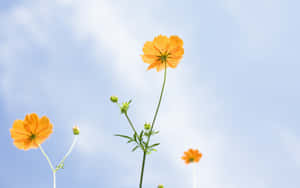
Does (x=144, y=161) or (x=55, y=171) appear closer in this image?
(x=55, y=171)

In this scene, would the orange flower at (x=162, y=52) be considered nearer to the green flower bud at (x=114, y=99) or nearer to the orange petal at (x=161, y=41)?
the orange petal at (x=161, y=41)

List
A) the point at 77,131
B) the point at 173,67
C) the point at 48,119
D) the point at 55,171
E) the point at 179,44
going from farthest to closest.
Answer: the point at 173,67 < the point at 179,44 < the point at 77,131 < the point at 48,119 < the point at 55,171

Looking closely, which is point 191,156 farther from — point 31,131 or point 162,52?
point 31,131

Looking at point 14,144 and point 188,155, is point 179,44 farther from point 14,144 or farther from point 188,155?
point 14,144

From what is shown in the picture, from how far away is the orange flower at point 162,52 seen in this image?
9.07 ft

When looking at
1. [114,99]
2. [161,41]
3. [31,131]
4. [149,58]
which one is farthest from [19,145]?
[161,41]

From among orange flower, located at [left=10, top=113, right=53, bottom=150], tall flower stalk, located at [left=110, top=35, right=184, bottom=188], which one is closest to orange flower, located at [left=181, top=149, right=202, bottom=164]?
tall flower stalk, located at [left=110, top=35, right=184, bottom=188]

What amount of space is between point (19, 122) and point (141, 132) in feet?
3.00

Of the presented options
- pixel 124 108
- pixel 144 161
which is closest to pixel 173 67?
pixel 124 108

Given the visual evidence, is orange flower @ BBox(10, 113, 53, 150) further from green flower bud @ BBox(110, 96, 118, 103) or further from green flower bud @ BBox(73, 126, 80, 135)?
green flower bud @ BBox(110, 96, 118, 103)

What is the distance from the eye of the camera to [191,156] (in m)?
2.81

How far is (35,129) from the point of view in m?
2.16

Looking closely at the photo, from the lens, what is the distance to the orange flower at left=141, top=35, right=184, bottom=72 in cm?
277

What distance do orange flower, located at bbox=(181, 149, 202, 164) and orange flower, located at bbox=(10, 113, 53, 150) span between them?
129cm
